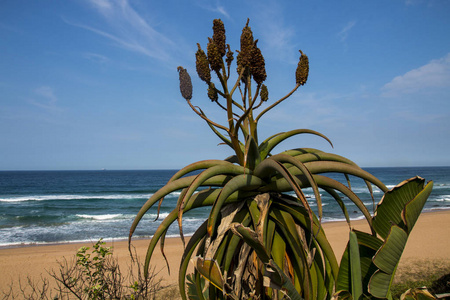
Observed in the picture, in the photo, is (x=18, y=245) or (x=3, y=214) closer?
(x=18, y=245)

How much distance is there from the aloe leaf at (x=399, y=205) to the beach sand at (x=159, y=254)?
22.6ft

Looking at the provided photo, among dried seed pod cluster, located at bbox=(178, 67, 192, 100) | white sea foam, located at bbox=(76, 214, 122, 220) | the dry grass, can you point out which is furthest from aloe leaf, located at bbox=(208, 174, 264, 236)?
white sea foam, located at bbox=(76, 214, 122, 220)

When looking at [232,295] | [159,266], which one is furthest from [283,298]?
[159,266]

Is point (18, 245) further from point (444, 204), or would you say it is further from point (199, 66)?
point (444, 204)

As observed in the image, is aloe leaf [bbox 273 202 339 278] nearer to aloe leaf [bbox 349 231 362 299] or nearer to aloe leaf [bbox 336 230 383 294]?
aloe leaf [bbox 336 230 383 294]

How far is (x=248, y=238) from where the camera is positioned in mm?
1473

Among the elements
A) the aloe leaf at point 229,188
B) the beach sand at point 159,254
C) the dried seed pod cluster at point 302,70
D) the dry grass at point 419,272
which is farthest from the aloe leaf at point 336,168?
the beach sand at point 159,254

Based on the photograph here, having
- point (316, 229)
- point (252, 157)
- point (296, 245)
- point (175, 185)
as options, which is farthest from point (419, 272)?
point (175, 185)

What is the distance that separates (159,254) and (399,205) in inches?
407

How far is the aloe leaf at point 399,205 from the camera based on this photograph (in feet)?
4.40

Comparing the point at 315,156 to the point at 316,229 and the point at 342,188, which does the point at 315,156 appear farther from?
the point at 316,229

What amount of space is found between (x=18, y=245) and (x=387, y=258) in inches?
621

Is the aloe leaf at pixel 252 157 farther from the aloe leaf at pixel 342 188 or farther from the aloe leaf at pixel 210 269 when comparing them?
the aloe leaf at pixel 210 269

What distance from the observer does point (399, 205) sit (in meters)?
1.46
